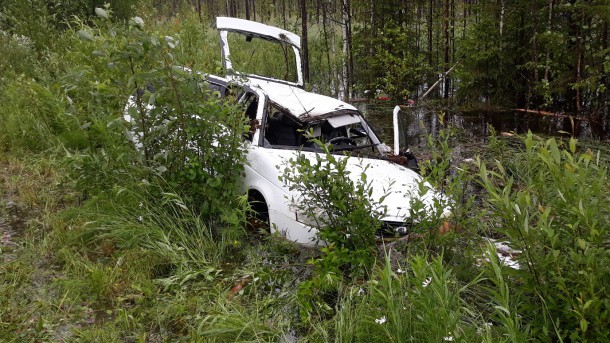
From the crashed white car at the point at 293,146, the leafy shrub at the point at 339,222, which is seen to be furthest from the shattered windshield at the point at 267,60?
the leafy shrub at the point at 339,222

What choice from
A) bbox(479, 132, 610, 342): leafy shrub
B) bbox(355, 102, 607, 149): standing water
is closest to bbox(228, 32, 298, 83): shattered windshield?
bbox(355, 102, 607, 149): standing water

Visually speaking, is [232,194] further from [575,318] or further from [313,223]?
[575,318]

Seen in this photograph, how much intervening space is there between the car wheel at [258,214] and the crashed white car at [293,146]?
12 mm

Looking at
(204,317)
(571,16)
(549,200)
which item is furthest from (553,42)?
(204,317)

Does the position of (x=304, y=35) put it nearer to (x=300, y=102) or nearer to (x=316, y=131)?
(x=300, y=102)

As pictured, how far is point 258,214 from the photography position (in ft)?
17.0

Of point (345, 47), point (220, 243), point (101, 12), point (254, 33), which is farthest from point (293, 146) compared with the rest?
point (345, 47)

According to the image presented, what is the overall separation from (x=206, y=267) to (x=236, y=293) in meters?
0.50

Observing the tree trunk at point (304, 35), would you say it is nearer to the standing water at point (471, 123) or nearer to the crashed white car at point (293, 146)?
the standing water at point (471, 123)

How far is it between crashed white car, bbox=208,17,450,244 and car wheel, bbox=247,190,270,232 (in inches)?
0.4

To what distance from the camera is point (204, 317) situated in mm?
3596

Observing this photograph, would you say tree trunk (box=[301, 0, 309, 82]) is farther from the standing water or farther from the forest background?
the forest background

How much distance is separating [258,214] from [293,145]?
1.01 meters

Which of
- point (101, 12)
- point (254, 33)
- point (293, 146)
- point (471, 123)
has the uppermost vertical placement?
point (101, 12)
